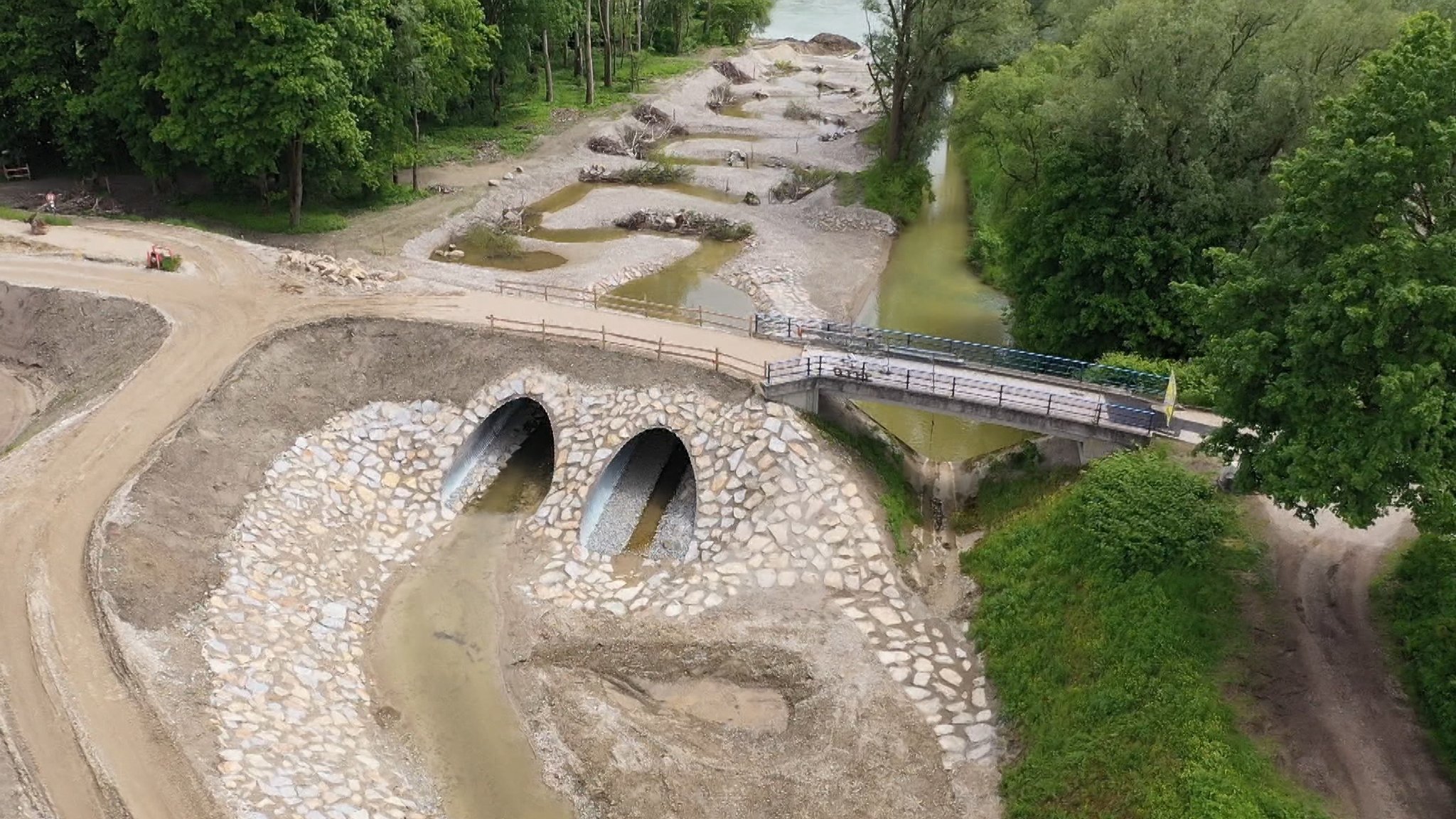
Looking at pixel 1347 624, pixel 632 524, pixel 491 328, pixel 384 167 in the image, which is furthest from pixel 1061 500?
pixel 384 167

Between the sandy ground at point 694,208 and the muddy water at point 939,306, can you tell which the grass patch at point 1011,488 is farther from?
the sandy ground at point 694,208

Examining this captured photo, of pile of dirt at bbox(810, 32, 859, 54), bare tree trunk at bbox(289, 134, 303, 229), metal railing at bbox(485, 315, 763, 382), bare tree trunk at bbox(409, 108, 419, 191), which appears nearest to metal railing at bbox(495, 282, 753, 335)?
metal railing at bbox(485, 315, 763, 382)

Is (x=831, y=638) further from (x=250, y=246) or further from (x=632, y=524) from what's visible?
(x=250, y=246)

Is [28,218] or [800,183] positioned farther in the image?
[800,183]

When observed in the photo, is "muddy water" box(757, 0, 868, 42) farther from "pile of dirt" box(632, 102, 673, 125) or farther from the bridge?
the bridge

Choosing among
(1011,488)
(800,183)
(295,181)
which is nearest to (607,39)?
(800,183)

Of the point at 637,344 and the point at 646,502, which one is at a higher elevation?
the point at 637,344

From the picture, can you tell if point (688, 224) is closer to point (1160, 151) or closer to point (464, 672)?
point (1160, 151)
